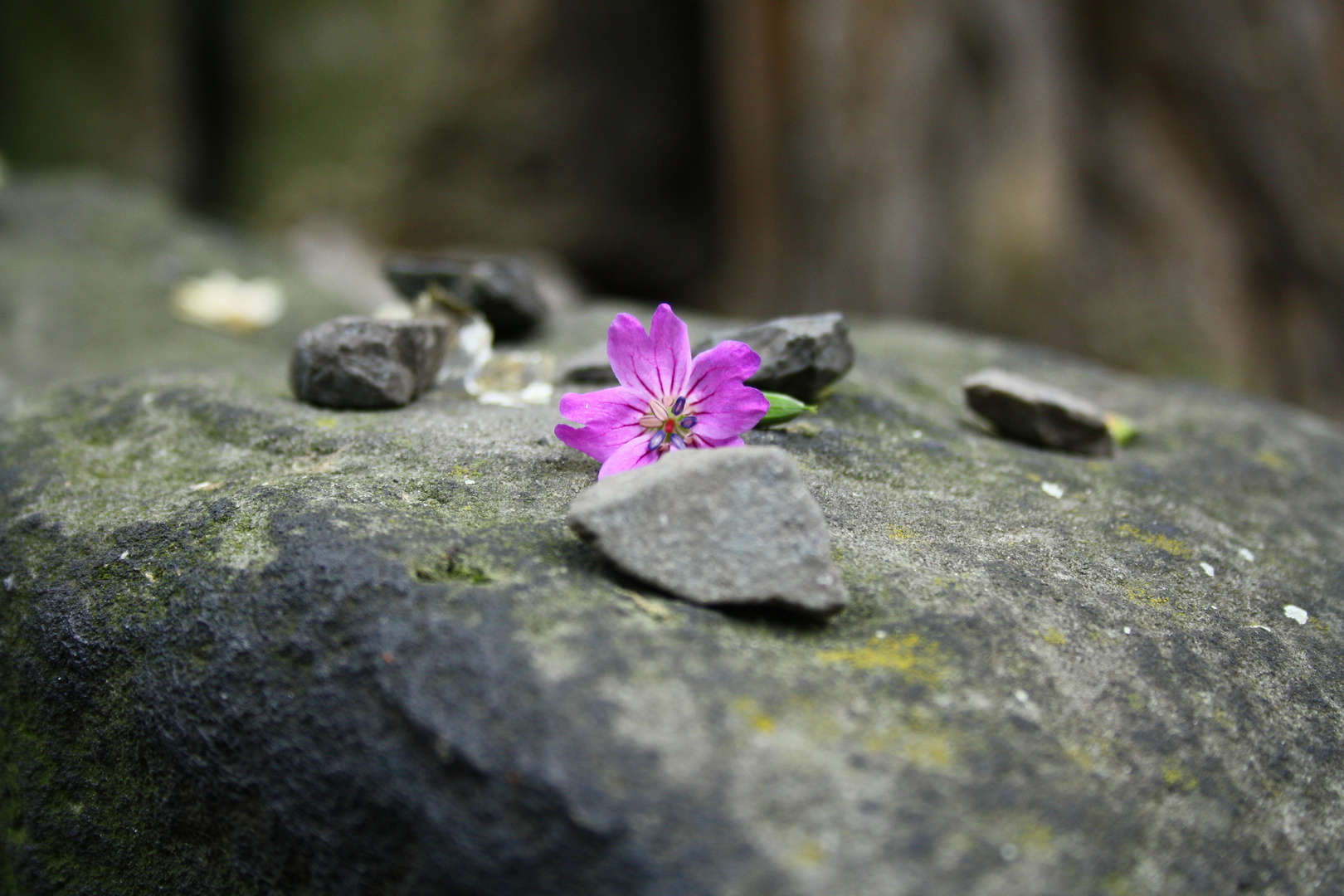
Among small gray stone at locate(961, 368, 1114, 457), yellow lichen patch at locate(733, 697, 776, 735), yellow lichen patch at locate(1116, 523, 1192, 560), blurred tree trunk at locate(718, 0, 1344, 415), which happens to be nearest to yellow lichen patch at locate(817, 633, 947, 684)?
yellow lichen patch at locate(733, 697, 776, 735)

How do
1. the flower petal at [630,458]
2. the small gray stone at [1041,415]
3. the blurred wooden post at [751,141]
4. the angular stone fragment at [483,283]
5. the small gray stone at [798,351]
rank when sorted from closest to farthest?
the flower petal at [630,458] → the small gray stone at [798,351] → the small gray stone at [1041,415] → the angular stone fragment at [483,283] → the blurred wooden post at [751,141]

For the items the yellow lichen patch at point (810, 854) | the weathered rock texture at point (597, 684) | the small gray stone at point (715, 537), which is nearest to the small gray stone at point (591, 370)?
the weathered rock texture at point (597, 684)

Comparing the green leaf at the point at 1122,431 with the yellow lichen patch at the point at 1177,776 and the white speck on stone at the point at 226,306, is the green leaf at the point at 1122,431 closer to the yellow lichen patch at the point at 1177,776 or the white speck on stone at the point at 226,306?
the yellow lichen patch at the point at 1177,776

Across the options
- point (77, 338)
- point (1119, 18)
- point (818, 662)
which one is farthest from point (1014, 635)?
point (1119, 18)

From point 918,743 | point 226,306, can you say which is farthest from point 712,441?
point 226,306

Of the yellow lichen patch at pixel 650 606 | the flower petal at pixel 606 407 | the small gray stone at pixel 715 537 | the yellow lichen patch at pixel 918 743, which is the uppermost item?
the flower petal at pixel 606 407

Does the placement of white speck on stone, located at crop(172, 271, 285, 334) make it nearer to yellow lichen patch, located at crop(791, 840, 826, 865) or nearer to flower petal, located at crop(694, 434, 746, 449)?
flower petal, located at crop(694, 434, 746, 449)
